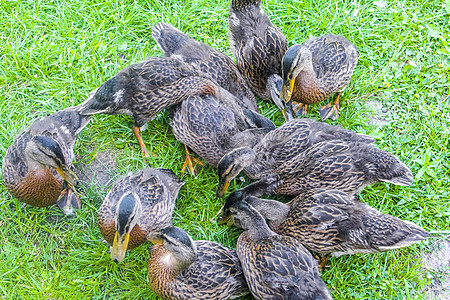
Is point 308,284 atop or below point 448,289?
atop

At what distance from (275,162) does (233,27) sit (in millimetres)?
1854

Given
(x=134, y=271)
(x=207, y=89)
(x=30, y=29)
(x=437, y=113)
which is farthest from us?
(x=30, y=29)

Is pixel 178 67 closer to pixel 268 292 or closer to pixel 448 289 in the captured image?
pixel 268 292

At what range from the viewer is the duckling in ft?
14.2

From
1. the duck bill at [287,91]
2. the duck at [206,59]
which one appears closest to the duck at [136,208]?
the duck at [206,59]

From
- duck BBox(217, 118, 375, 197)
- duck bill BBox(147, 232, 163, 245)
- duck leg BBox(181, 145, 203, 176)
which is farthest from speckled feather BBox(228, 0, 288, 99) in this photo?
duck bill BBox(147, 232, 163, 245)

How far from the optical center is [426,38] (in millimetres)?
5602

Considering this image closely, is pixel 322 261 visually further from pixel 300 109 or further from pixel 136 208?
pixel 136 208

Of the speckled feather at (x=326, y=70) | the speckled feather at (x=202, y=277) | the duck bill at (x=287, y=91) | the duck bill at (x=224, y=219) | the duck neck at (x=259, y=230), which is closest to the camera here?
the speckled feather at (x=202, y=277)

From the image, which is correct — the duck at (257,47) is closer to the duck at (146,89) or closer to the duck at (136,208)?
the duck at (146,89)

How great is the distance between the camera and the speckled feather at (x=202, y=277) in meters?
3.94

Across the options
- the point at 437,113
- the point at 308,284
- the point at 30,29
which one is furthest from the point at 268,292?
the point at 30,29

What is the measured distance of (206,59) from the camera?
498cm

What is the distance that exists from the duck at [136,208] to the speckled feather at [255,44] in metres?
1.57
